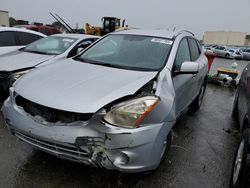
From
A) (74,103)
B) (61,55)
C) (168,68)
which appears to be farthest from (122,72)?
(61,55)

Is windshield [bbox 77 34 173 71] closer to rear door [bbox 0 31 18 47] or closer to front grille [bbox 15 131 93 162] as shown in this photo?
front grille [bbox 15 131 93 162]

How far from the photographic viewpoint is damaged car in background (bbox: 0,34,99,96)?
4.20 meters

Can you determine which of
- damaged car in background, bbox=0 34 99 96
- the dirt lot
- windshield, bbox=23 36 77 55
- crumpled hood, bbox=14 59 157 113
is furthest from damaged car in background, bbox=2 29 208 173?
windshield, bbox=23 36 77 55

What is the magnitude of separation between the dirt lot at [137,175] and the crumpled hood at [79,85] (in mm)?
901

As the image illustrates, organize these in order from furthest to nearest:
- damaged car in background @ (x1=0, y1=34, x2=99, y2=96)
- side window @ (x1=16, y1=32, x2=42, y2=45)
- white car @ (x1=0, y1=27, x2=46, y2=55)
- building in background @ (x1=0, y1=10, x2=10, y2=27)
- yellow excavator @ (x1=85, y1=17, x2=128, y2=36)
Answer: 1. building in background @ (x1=0, y1=10, x2=10, y2=27)
2. yellow excavator @ (x1=85, y1=17, x2=128, y2=36)
3. side window @ (x1=16, y1=32, x2=42, y2=45)
4. white car @ (x1=0, y1=27, x2=46, y2=55)
5. damaged car in background @ (x1=0, y1=34, x2=99, y2=96)

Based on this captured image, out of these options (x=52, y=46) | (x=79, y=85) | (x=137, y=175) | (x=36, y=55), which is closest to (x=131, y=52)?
(x=79, y=85)

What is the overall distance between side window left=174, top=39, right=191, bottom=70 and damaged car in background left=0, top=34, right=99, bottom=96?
2.12m

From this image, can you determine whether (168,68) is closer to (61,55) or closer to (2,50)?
(61,55)

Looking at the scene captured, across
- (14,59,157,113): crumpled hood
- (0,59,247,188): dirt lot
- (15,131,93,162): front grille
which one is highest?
(14,59,157,113): crumpled hood

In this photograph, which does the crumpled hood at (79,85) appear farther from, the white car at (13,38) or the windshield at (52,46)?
the white car at (13,38)

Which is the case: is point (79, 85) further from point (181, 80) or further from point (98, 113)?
point (181, 80)

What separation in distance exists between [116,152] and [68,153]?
0.47 m

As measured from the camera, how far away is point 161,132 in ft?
7.68

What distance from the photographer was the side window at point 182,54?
3239mm
